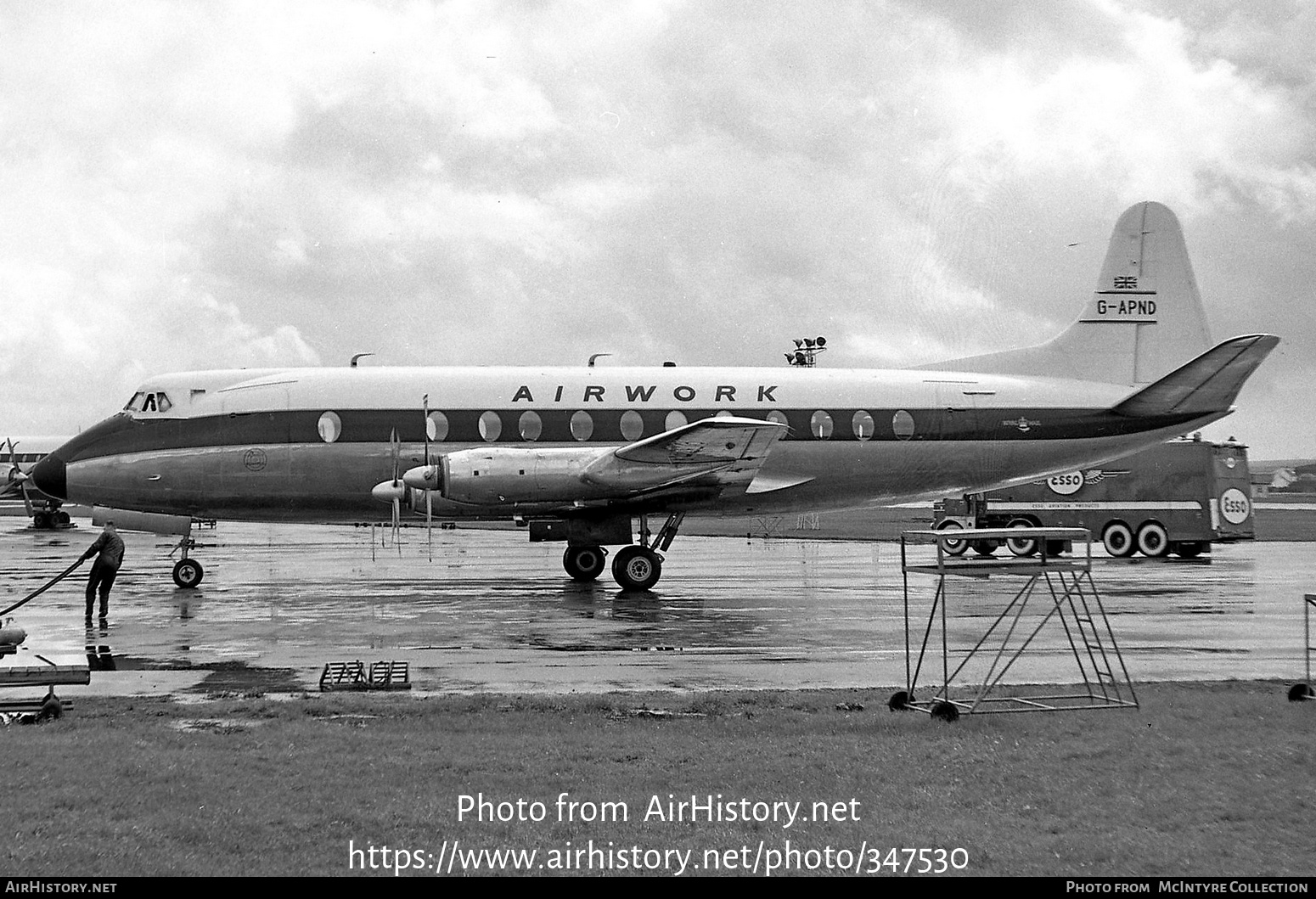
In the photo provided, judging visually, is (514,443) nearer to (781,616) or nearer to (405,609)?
(405,609)

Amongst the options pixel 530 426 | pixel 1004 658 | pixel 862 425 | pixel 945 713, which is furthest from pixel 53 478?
pixel 945 713

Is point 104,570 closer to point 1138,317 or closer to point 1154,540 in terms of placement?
point 1138,317

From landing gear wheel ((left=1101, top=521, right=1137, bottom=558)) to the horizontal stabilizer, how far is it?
972cm

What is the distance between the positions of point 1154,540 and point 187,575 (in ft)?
86.1

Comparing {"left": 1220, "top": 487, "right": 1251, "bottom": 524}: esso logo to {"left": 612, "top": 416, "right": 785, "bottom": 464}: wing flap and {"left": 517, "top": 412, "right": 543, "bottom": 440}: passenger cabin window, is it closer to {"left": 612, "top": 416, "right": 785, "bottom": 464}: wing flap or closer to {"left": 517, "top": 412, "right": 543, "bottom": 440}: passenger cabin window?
{"left": 612, "top": 416, "right": 785, "bottom": 464}: wing flap

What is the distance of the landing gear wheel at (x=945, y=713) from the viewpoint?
957 cm

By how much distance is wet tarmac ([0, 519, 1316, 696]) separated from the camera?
12.5 m

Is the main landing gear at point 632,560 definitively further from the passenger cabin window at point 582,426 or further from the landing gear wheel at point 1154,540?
the landing gear wheel at point 1154,540

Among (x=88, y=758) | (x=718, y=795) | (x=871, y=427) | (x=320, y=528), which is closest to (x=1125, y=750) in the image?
(x=718, y=795)

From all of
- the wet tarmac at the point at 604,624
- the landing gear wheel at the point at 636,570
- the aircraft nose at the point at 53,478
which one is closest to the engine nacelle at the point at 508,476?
the landing gear wheel at the point at 636,570

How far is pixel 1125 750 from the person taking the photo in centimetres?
850

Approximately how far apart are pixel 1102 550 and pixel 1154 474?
4475 millimetres

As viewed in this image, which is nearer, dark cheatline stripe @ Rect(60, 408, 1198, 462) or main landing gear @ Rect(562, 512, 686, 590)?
main landing gear @ Rect(562, 512, 686, 590)

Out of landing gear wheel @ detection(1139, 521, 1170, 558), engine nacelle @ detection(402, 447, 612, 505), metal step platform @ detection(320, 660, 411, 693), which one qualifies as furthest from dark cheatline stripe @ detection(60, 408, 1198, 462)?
landing gear wheel @ detection(1139, 521, 1170, 558)
